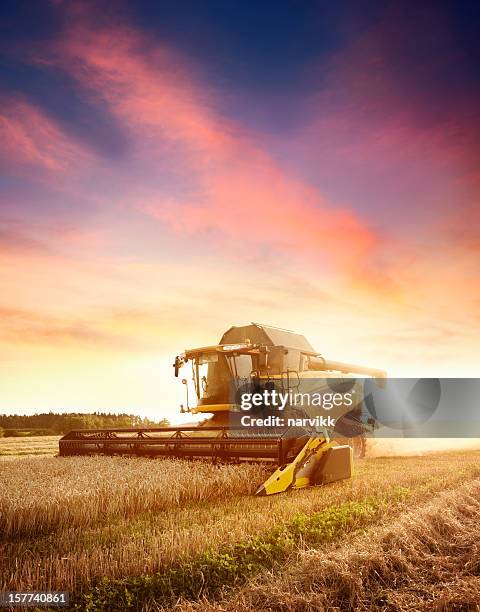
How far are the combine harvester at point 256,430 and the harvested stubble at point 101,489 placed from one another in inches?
17.0

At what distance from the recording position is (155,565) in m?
4.66

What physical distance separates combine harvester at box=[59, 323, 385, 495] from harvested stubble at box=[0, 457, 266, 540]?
43 cm

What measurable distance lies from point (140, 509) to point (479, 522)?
12.6 feet

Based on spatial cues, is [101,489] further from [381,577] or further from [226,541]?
[381,577]

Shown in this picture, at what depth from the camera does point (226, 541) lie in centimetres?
529

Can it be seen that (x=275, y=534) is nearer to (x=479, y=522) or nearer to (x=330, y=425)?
(x=479, y=522)

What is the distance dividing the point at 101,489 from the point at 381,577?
3652 mm

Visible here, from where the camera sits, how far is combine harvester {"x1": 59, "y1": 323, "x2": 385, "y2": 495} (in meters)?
8.38

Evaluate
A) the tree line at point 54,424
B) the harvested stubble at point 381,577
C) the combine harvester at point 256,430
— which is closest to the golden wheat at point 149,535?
the combine harvester at point 256,430

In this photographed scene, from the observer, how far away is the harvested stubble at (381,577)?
3.79m

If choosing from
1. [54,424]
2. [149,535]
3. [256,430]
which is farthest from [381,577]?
[54,424]

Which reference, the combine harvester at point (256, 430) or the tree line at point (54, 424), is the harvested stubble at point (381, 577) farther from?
the tree line at point (54, 424)

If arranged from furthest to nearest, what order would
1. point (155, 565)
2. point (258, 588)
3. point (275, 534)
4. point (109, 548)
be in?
point (275, 534)
point (109, 548)
point (155, 565)
point (258, 588)

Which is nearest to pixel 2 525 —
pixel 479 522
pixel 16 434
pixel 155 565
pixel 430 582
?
pixel 155 565
